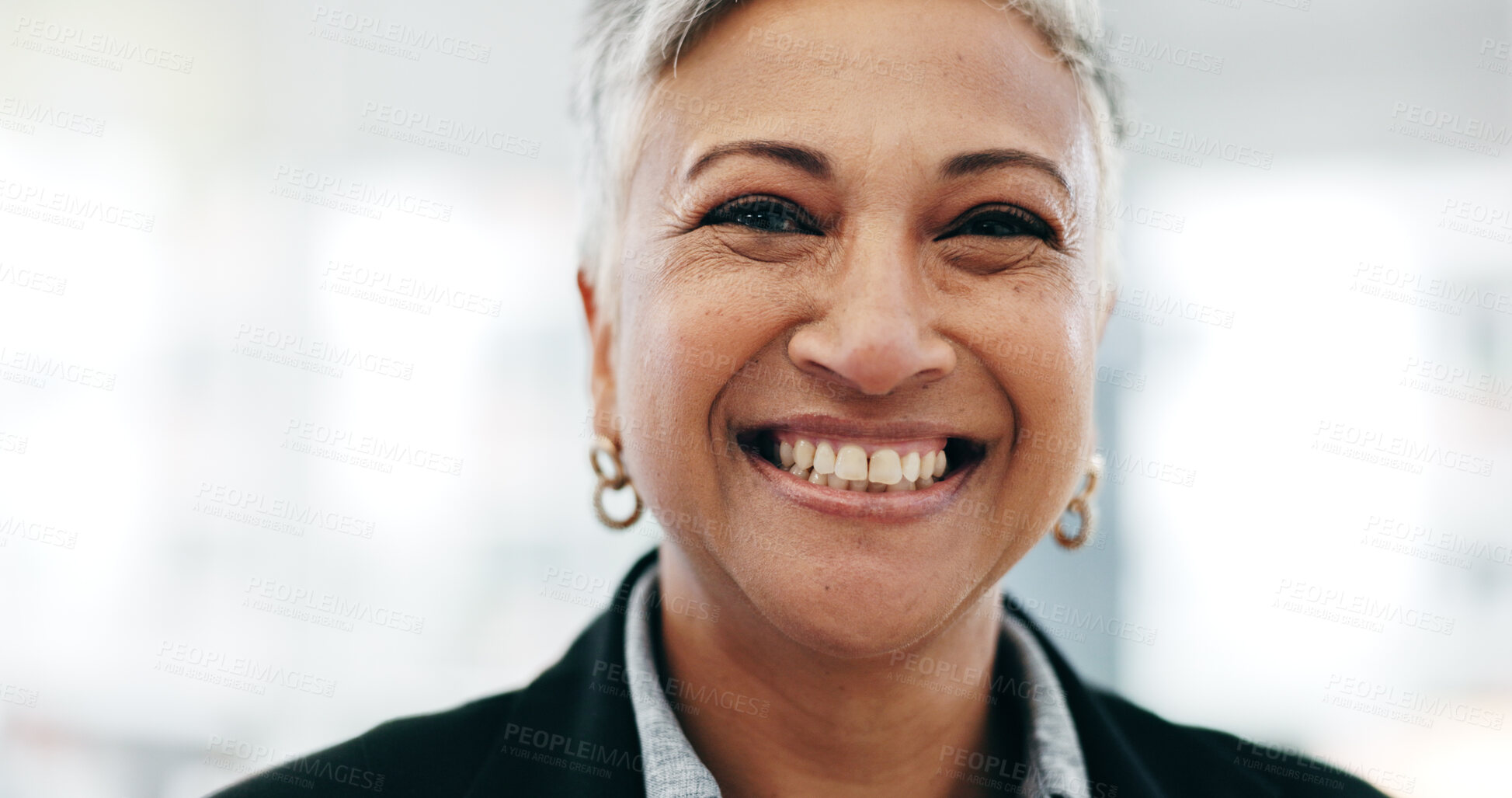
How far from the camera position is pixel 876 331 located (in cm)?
99

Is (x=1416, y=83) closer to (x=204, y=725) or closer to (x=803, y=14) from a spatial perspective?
(x=803, y=14)

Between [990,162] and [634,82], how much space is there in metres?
0.45

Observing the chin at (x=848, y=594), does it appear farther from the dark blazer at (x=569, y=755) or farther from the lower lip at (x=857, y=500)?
the dark blazer at (x=569, y=755)

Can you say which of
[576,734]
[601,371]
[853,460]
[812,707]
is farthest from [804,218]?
[576,734]

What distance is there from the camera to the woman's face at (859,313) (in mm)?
1044

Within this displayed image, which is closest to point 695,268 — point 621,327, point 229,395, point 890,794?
point 621,327

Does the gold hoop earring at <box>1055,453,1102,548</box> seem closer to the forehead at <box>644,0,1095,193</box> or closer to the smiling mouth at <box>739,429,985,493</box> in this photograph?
the smiling mouth at <box>739,429,985,493</box>

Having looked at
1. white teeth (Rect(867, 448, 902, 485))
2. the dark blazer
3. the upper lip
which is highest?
the upper lip

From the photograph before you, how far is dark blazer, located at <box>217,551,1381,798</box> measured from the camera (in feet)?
3.93

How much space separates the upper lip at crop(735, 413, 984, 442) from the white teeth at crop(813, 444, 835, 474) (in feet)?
0.05

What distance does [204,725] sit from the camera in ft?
9.18

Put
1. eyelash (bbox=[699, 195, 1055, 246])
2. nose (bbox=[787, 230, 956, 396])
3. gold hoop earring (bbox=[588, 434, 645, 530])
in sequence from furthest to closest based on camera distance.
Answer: gold hoop earring (bbox=[588, 434, 645, 530])
eyelash (bbox=[699, 195, 1055, 246])
nose (bbox=[787, 230, 956, 396])

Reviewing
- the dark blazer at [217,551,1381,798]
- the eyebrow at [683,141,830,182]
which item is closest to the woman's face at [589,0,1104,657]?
the eyebrow at [683,141,830,182]

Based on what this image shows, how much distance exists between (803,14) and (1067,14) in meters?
0.34
